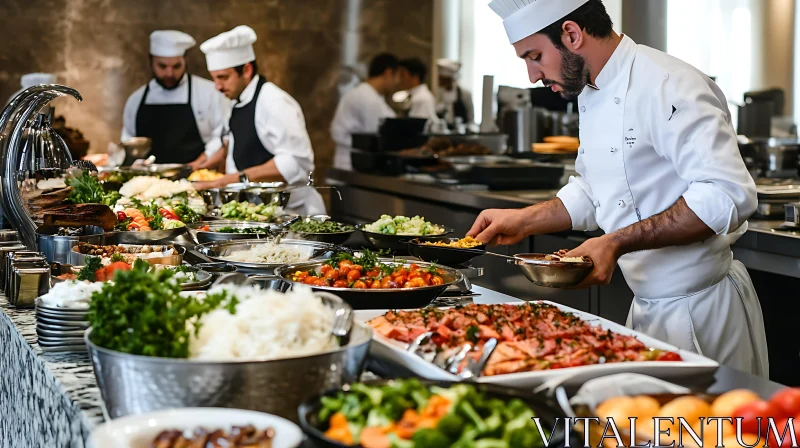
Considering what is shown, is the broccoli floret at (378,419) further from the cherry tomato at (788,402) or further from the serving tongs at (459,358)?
the cherry tomato at (788,402)

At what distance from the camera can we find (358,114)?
27.7ft

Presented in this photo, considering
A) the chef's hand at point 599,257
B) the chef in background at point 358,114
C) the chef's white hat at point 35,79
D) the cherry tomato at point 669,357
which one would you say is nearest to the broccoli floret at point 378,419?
the cherry tomato at point 669,357

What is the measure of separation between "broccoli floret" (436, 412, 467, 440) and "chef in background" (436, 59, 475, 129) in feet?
23.2

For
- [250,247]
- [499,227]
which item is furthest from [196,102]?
[499,227]

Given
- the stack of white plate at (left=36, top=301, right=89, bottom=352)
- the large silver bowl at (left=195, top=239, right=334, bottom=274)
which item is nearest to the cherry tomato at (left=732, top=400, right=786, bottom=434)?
the stack of white plate at (left=36, top=301, right=89, bottom=352)

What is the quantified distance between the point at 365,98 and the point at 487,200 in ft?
10.9

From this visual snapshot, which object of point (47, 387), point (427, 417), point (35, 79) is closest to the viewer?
point (427, 417)

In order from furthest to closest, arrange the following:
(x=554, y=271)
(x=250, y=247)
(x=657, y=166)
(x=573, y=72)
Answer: (x=250, y=247) < (x=573, y=72) < (x=657, y=166) < (x=554, y=271)

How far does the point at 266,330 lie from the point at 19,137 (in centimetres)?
215

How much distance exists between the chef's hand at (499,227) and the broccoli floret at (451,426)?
5.97ft

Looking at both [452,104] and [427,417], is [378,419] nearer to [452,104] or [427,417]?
[427,417]

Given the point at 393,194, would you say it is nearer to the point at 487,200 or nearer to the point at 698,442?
the point at 487,200

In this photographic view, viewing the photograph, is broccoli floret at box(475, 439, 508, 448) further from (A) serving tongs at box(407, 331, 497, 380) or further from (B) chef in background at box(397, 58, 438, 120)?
(B) chef in background at box(397, 58, 438, 120)

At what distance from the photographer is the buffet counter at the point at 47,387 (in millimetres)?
1638
